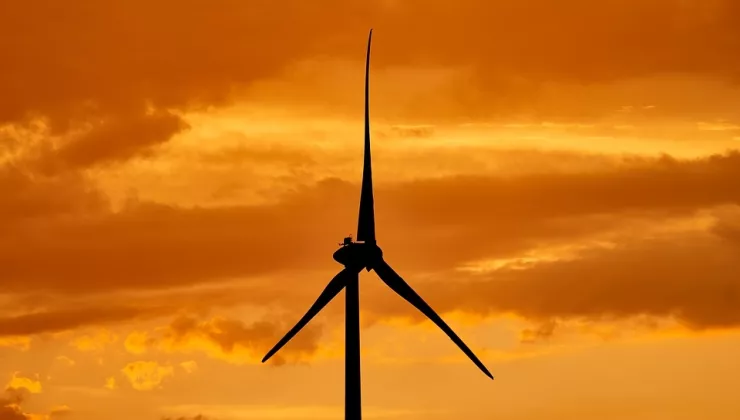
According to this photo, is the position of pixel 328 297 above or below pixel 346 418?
above

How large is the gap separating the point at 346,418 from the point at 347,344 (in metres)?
5.24

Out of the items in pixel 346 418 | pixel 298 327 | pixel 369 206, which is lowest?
pixel 346 418

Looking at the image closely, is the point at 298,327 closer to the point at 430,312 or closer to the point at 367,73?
the point at 430,312

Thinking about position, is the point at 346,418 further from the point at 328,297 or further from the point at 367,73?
the point at 367,73

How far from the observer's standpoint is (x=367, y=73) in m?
115

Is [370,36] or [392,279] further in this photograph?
[392,279]

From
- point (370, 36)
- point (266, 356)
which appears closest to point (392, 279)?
point (266, 356)

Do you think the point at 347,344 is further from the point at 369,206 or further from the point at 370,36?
the point at 370,36

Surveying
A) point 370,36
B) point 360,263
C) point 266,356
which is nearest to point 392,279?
point 360,263

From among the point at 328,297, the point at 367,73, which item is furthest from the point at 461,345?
the point at 367,73

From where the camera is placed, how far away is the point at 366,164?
120 metres

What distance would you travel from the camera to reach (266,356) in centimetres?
11994

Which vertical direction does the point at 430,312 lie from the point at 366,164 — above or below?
below

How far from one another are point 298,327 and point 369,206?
10.5 meters
